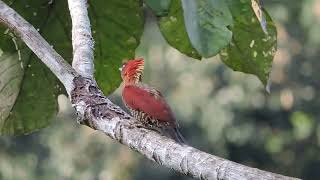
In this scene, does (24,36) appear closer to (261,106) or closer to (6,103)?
(6,103)

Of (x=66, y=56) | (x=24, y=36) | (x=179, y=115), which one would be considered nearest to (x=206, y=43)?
(x=24, y=36)

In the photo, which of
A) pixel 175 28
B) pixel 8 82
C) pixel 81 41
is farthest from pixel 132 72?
pixel 8 82

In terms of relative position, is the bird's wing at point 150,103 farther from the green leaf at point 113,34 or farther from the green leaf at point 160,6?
the green leaf at point 113,34

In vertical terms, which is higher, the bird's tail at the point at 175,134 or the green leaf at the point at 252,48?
the bird's tail at the point at 175,134

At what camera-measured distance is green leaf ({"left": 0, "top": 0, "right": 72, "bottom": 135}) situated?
138 centimetres

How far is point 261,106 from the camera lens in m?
5.35

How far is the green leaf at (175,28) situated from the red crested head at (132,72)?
214 millimetres

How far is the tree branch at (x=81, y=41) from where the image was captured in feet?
3.35

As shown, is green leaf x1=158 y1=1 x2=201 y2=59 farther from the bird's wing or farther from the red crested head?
the bird's wing

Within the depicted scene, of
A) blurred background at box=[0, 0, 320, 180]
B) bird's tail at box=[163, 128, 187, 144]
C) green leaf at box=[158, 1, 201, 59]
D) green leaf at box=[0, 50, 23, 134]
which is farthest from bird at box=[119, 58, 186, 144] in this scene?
blurred background at box=[0, 0, 320, 180]

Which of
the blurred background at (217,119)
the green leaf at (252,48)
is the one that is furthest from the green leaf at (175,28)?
the blurred background at (217,119)

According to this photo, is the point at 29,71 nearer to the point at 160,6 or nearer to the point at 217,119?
the point at 160,6

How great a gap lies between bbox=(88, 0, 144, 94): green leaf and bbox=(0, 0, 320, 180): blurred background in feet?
11.8

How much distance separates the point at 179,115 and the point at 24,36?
3979mm
